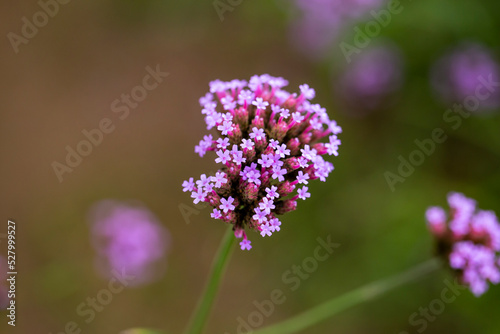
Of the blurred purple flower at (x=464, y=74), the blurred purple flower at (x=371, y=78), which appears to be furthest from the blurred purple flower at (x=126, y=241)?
the blurred purple flower at (x=464, y=74)

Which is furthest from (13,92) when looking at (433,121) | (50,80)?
(433,121)

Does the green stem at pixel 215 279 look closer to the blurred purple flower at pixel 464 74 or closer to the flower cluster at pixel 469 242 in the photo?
the flower cluster at pixel 469 242

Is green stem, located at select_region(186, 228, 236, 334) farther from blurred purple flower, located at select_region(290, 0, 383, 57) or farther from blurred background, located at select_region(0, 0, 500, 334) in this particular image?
blurred purple flower, located at select_region(290, 0, 383, 57)

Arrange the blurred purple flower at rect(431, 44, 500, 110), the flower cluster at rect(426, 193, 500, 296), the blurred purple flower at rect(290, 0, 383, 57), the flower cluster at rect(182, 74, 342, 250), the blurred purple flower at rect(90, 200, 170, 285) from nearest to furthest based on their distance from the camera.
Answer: the flower cluster at rect(182, 74, 342, 250) → the flower cluster at rect(426, 193, 500, 296) → the blurred purple flower at rect(90, 200, 170, 285) → the blurred purple flower at rect(290, 0, 383, 57) → the blurred purple flower at rect(431, 44, 500, 110)

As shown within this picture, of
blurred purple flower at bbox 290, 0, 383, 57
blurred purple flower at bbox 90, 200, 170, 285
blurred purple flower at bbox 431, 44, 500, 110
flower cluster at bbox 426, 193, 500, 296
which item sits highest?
blurred purple flower at bbox 290, 0, 383, 57

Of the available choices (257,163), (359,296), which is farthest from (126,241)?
(257,163)

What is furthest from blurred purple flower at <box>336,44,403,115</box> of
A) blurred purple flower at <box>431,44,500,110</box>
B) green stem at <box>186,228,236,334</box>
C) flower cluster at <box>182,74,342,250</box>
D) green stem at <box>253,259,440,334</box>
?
green stem at <box>186,228,236,334</box>

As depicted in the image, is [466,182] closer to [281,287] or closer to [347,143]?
[347,143]
